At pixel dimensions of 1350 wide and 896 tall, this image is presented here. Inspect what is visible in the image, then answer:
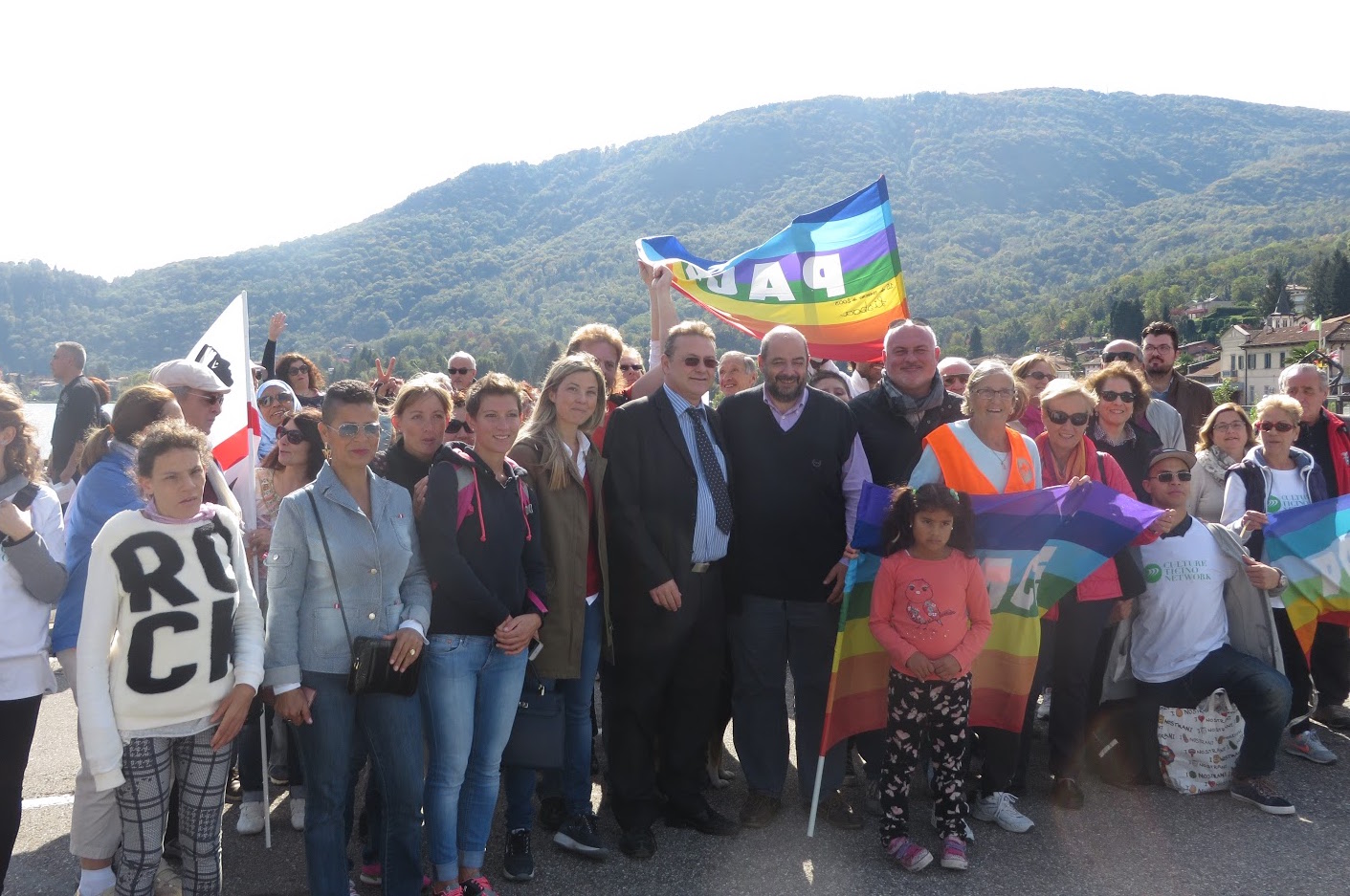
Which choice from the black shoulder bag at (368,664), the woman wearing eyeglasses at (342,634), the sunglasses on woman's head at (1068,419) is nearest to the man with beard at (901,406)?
the sunglasses on woman's head at (1068,419)

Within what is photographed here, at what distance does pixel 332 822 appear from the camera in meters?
3.55

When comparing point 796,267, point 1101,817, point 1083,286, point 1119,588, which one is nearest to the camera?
point 1101,817

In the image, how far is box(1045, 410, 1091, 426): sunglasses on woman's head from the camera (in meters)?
5.01

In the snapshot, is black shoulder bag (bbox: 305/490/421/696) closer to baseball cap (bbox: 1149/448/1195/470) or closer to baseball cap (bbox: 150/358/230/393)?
baseball cap (bbox: 150/358/230/393)

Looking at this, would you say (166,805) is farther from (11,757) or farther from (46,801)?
(46,801)

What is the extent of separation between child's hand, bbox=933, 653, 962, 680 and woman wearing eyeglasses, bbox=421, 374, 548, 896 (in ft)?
5.87

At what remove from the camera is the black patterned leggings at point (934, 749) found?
4.32 metres

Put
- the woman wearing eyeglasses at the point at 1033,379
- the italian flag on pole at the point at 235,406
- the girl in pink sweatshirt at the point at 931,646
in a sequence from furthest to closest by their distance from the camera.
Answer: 1. the woman wearing eyeglasses at the point at 1033,379
2. the italian flag on pole at the point at 235,406
3. the girl in pink sweatshirt at the point at 931,646

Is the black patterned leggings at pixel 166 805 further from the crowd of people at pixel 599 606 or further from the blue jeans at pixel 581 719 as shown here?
the blue jeans at pixel 581 719

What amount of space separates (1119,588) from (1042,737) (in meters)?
1.43

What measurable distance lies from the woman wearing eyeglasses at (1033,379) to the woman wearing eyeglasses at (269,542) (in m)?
4.07

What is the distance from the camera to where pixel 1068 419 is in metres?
5.02

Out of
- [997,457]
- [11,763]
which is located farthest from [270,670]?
[997,457]

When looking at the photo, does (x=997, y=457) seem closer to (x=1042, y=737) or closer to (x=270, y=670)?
(x=1042, y=737)
